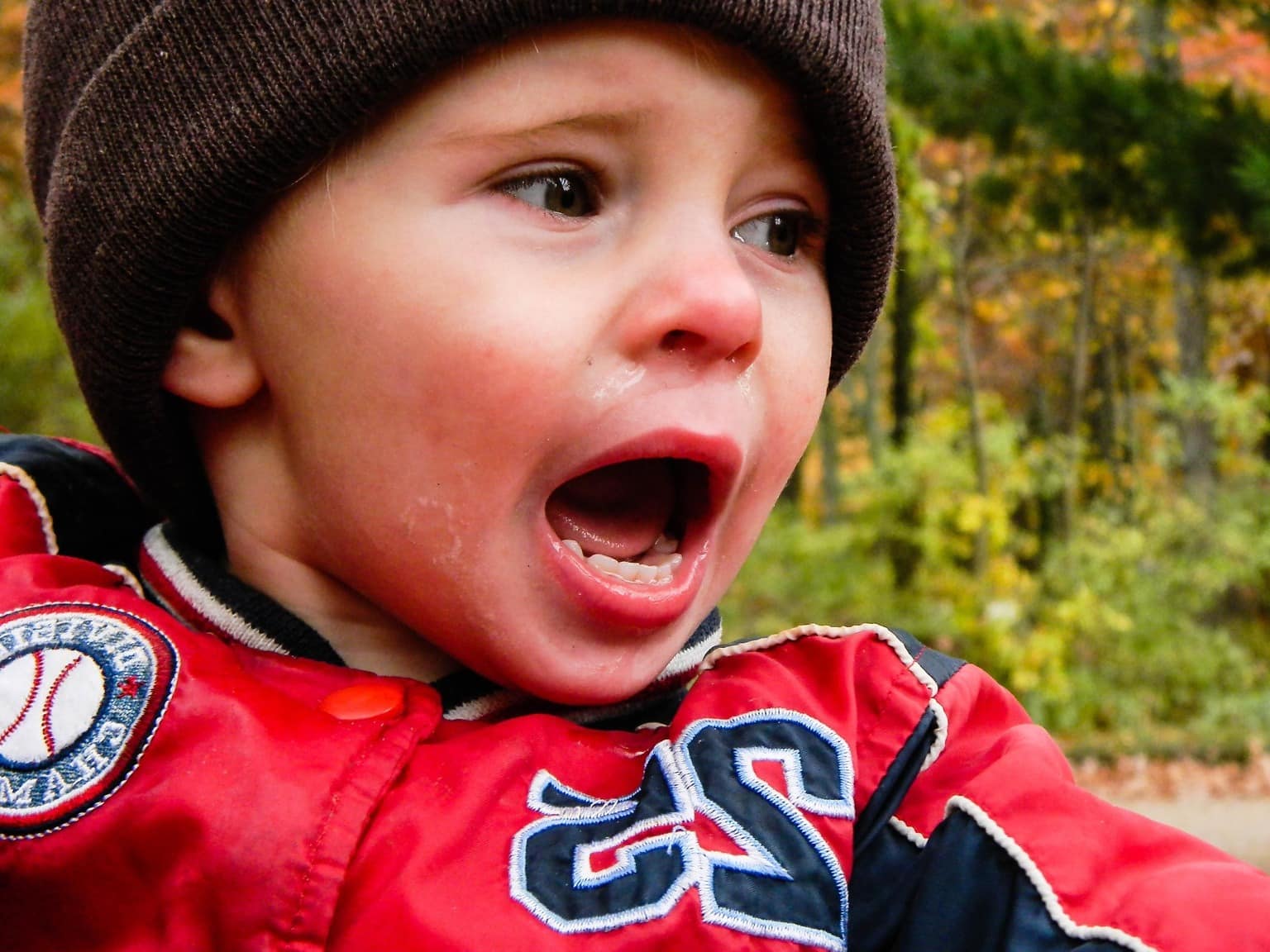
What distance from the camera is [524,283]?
1146 mm

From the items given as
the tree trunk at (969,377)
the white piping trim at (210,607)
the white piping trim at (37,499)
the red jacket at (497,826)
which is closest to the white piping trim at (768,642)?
the red jacket at (497,826)

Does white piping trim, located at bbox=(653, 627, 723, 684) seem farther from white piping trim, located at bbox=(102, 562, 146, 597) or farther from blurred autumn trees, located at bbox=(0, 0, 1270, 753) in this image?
blurred autumn trees, located at bbox=(0, 0, 1270, 753)

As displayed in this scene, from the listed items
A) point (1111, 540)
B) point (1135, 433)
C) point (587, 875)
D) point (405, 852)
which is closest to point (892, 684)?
point (587, 875)

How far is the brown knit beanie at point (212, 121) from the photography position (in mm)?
1162

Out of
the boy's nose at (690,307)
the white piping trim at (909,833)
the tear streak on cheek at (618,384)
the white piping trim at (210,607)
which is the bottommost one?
the white piping trim at (909,833)

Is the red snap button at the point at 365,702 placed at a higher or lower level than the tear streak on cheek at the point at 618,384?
lower

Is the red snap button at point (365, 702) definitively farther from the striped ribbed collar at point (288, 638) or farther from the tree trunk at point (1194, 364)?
the tree trunk at point (1194, 364)

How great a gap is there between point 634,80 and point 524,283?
0.24 meters

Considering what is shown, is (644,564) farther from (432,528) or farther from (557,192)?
(557,192)

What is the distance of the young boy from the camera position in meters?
1.07

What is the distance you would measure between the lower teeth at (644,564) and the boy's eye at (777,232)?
14.8 inches

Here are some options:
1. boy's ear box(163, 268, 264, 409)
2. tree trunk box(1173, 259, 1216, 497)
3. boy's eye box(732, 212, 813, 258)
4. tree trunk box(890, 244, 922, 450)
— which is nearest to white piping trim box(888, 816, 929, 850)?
boy's eye box(732, 212, 813, 258)

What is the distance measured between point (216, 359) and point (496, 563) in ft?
1.54

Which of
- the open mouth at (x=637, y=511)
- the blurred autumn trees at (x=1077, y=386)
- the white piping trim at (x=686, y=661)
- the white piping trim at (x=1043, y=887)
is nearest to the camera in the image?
the white piping trim at (x=1043, y=887)
